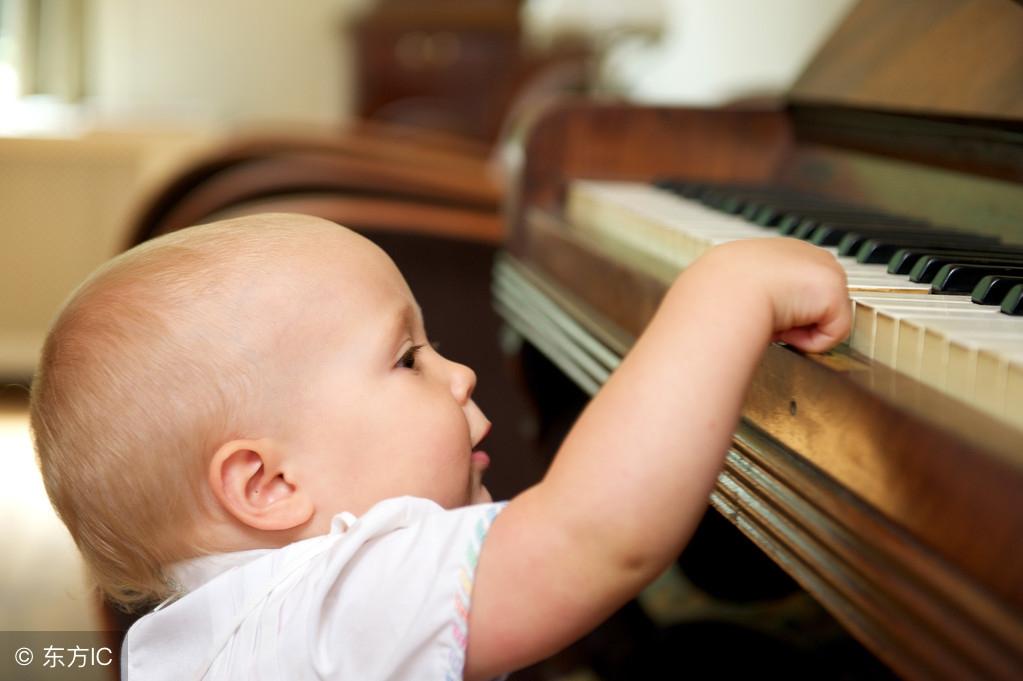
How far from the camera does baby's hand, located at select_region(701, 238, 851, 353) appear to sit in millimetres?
699

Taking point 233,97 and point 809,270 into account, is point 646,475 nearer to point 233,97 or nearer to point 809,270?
point 809,270

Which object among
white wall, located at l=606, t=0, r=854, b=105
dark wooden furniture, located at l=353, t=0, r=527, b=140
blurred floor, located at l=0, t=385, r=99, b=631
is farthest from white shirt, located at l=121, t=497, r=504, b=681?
dark wooden furniture, located at l=353, t=0, r=527, b=140

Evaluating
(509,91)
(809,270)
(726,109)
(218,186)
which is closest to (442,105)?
(509,91)

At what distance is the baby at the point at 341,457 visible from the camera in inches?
27.1

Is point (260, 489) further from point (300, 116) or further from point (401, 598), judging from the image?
point (300, 116)

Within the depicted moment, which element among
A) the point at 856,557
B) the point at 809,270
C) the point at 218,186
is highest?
the point at 809,270

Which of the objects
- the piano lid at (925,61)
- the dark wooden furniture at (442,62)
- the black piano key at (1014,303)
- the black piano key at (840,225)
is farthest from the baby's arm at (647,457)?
the dark wooden furniture at (442,62)

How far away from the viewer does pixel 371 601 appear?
73cm

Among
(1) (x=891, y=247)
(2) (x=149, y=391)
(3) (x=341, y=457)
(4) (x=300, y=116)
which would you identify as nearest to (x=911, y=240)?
(1) (x=891, y=247)

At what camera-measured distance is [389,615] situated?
728 millimetres

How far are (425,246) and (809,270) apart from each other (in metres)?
1.09

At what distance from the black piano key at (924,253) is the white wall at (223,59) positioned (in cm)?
556

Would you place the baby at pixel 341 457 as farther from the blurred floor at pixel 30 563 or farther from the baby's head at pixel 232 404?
the blurred floor at pixel 30 563

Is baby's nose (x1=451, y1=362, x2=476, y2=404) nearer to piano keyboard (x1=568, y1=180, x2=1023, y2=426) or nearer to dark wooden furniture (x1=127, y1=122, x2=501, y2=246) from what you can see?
piano keyboard (x1=568, y1=180, x2=1023, y2=426)
